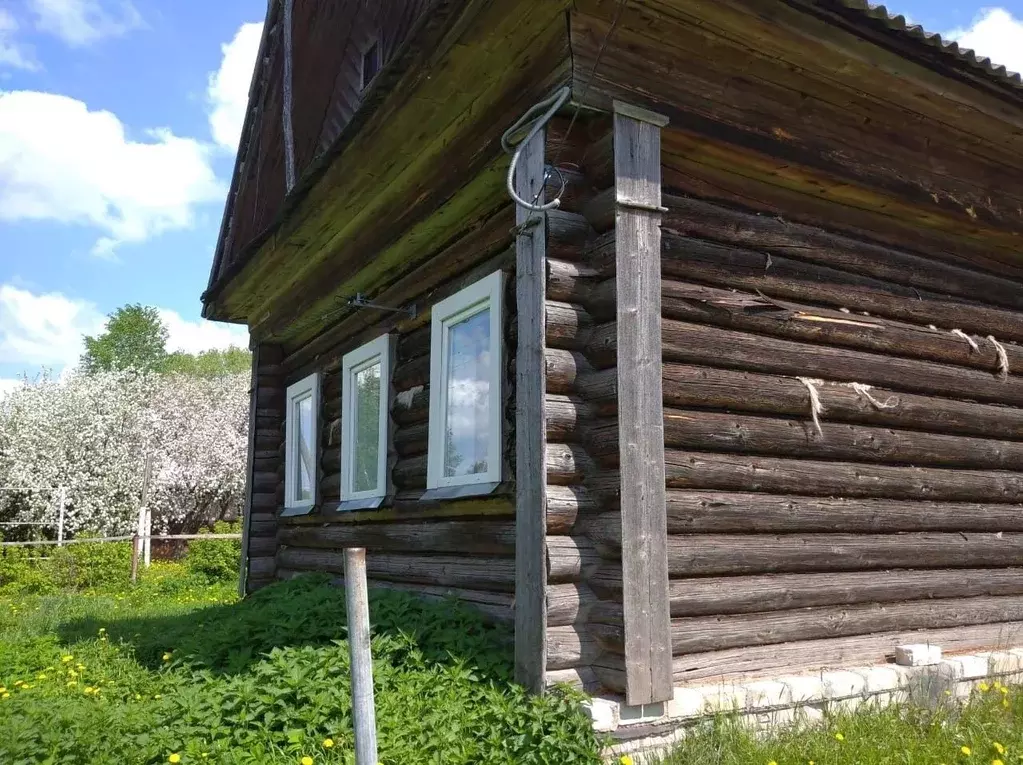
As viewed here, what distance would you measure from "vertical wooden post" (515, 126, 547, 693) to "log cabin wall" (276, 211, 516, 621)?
63 centimetres

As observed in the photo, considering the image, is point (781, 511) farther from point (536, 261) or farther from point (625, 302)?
point (536, 261)

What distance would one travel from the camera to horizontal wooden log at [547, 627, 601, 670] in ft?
13.6

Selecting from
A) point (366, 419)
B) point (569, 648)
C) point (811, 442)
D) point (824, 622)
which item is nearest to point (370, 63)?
Answer: point (366, 419)

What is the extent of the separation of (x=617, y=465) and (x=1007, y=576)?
139 inches

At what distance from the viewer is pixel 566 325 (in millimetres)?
4457

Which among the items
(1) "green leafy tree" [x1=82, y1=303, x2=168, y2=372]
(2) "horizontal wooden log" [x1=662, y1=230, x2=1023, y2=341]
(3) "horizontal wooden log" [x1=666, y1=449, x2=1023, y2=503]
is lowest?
(3) "horizontal wooden log" [x1=666, y1=449, x2=1023, y2=503]

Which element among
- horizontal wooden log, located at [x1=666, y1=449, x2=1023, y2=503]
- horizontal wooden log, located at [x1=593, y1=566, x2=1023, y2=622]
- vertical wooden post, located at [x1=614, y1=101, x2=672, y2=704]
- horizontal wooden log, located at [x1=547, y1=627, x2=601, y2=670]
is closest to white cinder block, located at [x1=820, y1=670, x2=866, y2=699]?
horizontal wooden log, located at [x1=593, y1=566, x2=1023, y2=622]

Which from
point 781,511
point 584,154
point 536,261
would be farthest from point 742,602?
point 584,154

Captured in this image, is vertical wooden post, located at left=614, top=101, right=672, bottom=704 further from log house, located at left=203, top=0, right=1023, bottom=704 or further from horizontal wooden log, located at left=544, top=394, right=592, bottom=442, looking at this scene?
horizontal wooden log, located at left=544, top=394, right=592, bottom=442

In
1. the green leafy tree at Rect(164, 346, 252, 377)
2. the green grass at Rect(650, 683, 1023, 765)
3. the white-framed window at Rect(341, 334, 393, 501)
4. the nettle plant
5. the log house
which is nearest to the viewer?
the green grass at Rect(650, 683, 1023, 765)

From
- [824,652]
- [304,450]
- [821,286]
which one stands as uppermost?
[821,286]

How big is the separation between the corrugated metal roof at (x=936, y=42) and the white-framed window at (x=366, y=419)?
4030 millimetres

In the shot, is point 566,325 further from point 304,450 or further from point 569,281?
point 304,450

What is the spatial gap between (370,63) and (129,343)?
5153cm
